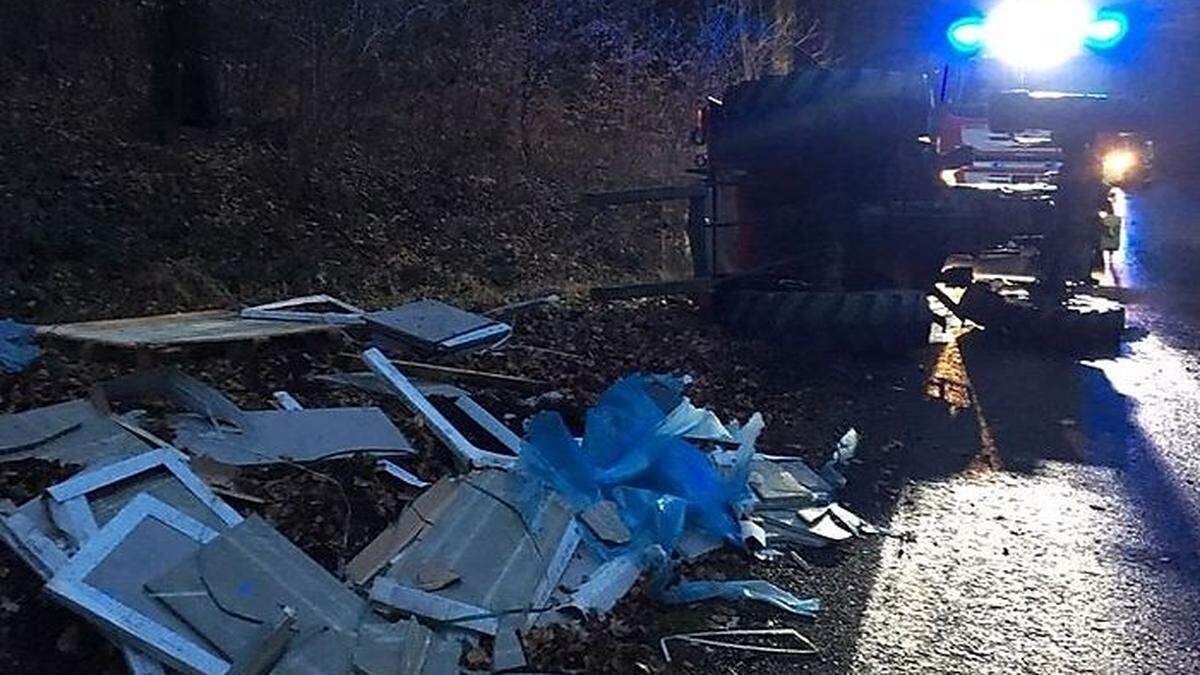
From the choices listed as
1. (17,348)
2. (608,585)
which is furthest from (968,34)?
(17,348)

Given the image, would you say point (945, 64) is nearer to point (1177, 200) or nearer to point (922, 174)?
point (922, 174)

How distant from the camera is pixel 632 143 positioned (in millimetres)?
14188

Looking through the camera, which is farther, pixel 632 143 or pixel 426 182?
pixel 632 143

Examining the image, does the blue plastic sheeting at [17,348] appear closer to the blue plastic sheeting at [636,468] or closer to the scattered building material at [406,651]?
the blue plastic sheeting at [636,468]

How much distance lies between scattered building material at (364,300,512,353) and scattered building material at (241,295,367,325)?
0.13 m

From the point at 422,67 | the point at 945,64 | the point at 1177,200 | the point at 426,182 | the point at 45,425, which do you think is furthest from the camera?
the point at 1177,200

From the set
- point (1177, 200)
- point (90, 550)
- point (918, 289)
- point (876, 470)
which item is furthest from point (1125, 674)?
point (1177, 200)

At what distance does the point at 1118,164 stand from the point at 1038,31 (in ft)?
3.99

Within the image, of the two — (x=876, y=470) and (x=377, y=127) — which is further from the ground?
(x=377, y=127)

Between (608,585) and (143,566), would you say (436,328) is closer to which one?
(608,585)

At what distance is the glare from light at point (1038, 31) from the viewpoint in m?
8.39

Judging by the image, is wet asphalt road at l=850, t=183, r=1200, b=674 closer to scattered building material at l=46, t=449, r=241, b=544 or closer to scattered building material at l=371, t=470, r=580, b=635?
scattered building material at l=371, t=470, r=580, b=635

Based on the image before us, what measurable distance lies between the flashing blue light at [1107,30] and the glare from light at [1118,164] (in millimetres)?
803

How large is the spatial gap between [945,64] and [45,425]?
8243mm
